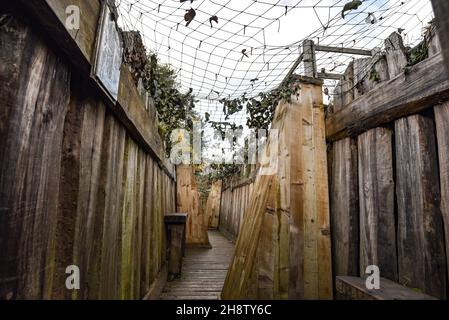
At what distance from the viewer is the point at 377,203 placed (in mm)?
1499

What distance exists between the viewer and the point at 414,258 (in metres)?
1.22

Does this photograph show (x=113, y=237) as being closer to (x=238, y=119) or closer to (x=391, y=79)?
(x=391, y=79)

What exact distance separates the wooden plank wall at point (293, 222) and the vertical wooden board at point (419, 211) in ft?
2.22

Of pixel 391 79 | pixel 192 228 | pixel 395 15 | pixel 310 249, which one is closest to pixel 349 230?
pixel 310 249

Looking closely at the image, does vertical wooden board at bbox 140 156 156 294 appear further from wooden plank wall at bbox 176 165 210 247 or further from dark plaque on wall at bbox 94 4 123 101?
wooden plank wall at bbox 176 165 210 247

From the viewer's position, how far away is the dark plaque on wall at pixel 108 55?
1033 mm

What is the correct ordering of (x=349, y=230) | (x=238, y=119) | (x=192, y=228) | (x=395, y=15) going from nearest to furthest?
(x=349, y=230)
(x=395, y=15)
(x=238, y=119)
(x=192, y=228)

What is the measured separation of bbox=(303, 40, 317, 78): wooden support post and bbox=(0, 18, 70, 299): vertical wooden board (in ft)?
6.84

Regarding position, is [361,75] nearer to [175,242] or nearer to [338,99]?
[338,99]

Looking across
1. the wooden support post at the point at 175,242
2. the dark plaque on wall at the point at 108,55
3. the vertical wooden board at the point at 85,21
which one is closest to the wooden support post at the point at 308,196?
the dark plaque on wall at the point at 108,55

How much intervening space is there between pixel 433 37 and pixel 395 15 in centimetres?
178

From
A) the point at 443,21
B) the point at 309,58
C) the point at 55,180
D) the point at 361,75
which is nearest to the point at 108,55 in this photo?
the point at 55,180

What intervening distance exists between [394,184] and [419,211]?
224 millimetres

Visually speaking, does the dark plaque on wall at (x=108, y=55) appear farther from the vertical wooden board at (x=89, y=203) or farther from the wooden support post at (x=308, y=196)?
the wooden support post at (x=308, y=196)
